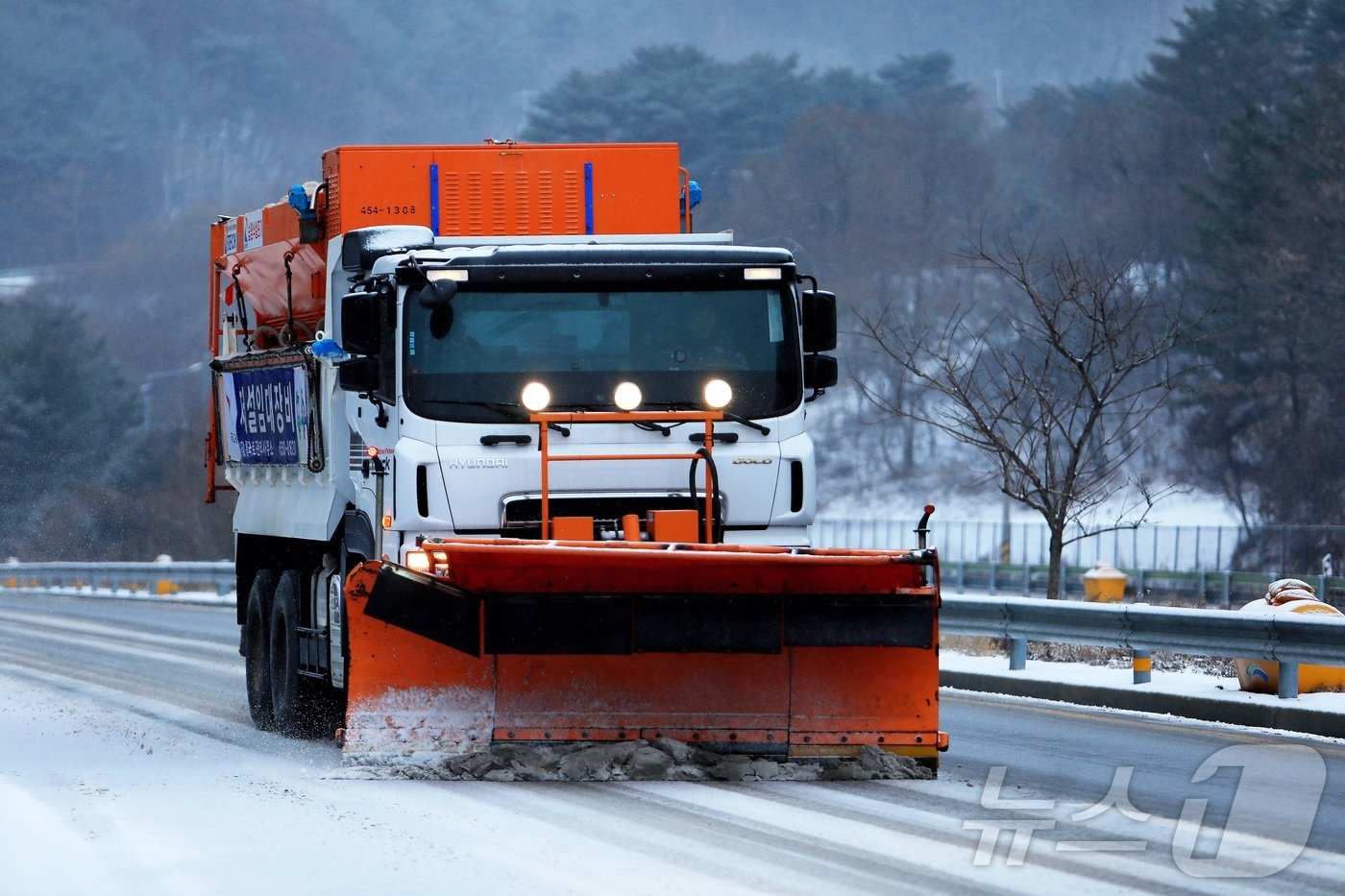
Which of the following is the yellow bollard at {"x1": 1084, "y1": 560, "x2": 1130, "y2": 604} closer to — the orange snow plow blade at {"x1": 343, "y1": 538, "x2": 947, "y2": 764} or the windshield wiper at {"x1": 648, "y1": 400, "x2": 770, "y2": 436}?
the windshield wiper at {"x1": 648, "y1": 400, "x2": 770, "y2": 436}

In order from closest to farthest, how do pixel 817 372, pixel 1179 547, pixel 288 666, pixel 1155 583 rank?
pixel 817 372 → pixel 288 666 → pixel 1155 583 → pixel 1179 547

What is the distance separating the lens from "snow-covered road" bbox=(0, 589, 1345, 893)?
793 cm

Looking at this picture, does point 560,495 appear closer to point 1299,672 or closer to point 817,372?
point 817,372

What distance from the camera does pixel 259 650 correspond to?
1462 centimetres

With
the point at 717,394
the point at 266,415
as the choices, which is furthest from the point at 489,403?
the point at 266,415

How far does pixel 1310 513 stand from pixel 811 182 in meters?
36.1

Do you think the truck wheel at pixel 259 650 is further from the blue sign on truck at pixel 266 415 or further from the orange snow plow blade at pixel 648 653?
the orange snow plow blade at pixel 648 653

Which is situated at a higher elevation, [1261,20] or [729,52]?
[729,52]

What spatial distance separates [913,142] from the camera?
278ft

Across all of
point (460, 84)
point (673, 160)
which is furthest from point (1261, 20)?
point (460, 84)

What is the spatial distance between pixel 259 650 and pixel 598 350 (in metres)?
4.24

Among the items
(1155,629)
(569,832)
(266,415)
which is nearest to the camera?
(569,832)

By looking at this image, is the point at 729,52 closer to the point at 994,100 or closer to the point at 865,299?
the point at 994,100

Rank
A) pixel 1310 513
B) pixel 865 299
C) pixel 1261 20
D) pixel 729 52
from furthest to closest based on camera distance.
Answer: pixel 729 52, pixel 865 299, pixel 1261 20, pixel 1310 513
